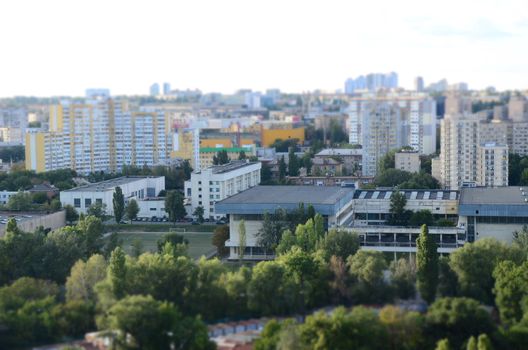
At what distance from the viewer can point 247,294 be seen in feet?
25.3

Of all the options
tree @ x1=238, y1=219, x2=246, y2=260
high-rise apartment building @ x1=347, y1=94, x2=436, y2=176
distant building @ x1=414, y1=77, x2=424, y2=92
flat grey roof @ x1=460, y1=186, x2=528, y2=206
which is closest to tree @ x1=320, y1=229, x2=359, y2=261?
tree @ x1=238, y1=219, x2=246, y2=260

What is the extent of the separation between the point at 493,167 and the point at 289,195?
4483mm

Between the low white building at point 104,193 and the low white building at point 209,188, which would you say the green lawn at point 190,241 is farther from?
the low white building at point 104,193

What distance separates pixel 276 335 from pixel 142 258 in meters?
1.98

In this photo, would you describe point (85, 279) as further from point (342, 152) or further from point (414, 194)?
point (342, 152)

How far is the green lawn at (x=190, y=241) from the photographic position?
457 inches

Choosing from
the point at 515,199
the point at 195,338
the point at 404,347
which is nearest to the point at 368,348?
the point at 404,347

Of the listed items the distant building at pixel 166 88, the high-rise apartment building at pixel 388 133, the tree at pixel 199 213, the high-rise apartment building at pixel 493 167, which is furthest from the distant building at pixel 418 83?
the tree at pixel 199 213

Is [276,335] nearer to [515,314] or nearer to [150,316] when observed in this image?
[150,316]

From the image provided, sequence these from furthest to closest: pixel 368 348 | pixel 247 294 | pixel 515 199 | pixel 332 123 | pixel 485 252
Answer: pixel 332 123 → pixel 515 199 → pixel 485 252 → pixel 247 294 → pixel 368 348

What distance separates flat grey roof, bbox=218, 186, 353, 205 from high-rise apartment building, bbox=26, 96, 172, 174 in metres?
8.32

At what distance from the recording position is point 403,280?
805 centimetres

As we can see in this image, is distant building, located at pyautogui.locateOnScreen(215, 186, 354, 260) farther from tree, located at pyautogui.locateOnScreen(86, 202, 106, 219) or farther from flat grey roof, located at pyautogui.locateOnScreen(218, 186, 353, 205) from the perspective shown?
tree, located at pyautogui.locateOnScreen(86, 202, 106, 219)

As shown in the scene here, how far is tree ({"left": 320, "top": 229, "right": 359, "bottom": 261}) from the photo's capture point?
9255 millimetres
